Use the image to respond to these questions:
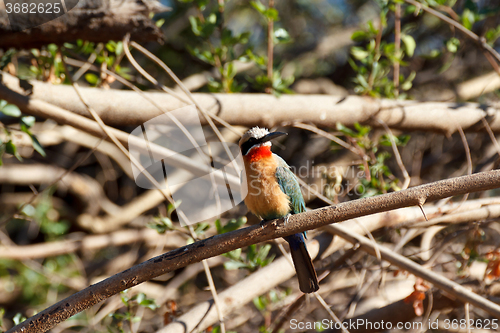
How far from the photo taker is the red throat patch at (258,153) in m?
2.75

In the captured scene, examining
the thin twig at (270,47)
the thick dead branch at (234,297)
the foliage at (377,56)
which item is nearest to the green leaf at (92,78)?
the thin twig at (270,47)

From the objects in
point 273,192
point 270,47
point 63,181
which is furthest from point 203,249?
point 63,181

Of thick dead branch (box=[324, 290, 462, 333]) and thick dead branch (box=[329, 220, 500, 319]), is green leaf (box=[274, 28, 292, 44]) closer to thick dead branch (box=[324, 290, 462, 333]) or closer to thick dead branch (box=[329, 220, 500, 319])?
thick dead branch (box=[329, 220, 500, 319])

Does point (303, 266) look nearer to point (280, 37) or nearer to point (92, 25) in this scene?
point (280, 37)

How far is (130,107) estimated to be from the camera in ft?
10.4

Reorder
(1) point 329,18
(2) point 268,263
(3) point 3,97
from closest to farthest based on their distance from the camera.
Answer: (3) point 3,97
(2) point 268,263
(1) point 329,18

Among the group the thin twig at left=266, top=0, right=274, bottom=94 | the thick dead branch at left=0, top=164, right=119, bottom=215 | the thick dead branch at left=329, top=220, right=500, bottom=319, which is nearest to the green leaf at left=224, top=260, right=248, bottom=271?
the thick dead branch at left=329, top=220, right=500, bottom=319

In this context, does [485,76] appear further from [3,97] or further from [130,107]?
[3,97]

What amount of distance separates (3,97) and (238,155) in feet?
5.30

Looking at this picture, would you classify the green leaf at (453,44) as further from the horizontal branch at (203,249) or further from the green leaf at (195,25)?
the horizontal branch at (203,249)

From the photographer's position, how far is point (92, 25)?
2.85 m

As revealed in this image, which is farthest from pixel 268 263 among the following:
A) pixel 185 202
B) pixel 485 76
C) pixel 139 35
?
pixel 485 76

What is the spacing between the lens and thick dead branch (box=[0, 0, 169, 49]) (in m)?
2.77

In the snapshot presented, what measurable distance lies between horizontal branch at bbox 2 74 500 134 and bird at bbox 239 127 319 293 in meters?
0.66
